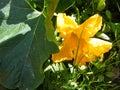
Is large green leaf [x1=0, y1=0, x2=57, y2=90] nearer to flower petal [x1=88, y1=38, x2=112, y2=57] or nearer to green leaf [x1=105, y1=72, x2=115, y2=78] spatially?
flower petal [x1=88, y1=38, x2=112, y2=57]

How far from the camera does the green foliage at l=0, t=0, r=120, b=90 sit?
1343 mm

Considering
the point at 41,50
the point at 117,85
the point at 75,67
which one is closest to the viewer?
the point at 41,50

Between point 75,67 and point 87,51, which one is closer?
point 87,51

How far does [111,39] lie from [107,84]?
19cm

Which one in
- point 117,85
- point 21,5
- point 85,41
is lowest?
point 117,85

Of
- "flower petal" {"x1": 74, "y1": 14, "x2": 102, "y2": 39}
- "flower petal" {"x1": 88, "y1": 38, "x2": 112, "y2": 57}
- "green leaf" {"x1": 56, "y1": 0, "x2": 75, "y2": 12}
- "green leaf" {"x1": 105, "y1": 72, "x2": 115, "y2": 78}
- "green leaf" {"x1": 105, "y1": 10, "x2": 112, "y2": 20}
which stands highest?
"green leaf" {"x1": 56, "y1": 0, "x2": 75, "y2": 12}

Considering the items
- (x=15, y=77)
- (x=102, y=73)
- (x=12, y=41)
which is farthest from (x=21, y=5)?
(x=102, y=73)

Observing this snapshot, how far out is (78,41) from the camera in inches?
53.4

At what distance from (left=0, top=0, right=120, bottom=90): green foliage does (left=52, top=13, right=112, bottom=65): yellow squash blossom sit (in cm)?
6

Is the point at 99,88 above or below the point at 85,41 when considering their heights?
below

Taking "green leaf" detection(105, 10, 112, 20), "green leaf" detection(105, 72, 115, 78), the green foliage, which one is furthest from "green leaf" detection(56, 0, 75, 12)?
"green leaf" detection(105, 72, 115, 78)

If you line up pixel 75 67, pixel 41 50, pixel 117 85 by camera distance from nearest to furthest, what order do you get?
pixel 41 50, pixel 75 67, pixel 117 85

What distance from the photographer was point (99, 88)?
156 centimetres

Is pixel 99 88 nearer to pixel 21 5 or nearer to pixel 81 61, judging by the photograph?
pixel 81 61
